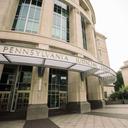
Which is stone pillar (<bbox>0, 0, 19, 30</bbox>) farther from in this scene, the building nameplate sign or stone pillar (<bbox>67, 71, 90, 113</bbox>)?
stone pillar (<bbox>67, 71, 90, 113</bbox>)

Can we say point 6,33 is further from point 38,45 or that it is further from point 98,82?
point 98,82

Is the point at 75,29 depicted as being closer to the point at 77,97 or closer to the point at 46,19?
the point at 46,19

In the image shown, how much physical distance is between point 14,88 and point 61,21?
11.4m

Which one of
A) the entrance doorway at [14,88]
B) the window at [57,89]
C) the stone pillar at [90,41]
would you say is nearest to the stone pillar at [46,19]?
the entrance doorway at [14,88]

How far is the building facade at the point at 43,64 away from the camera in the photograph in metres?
9.55

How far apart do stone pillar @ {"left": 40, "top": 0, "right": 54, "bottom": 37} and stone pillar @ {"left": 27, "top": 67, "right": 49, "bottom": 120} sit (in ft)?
15.1

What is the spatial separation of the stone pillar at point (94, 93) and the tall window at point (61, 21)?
8.17m

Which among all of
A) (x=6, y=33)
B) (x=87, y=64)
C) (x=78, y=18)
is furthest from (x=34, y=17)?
(x=87, y=64)

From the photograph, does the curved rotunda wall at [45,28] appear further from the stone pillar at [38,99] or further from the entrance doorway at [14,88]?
the entrance doorway at [14,88]

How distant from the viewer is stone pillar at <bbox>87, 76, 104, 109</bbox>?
17.6m

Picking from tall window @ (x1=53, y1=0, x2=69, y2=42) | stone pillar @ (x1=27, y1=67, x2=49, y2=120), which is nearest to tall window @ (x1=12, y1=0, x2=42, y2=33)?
tall window @ (x1=53, y1=0, x2=69, y2=42)

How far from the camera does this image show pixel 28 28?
1359 centimetres

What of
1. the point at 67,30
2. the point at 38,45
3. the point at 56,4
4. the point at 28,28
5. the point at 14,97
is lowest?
the point at 14,97

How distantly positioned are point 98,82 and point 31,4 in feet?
50.8
